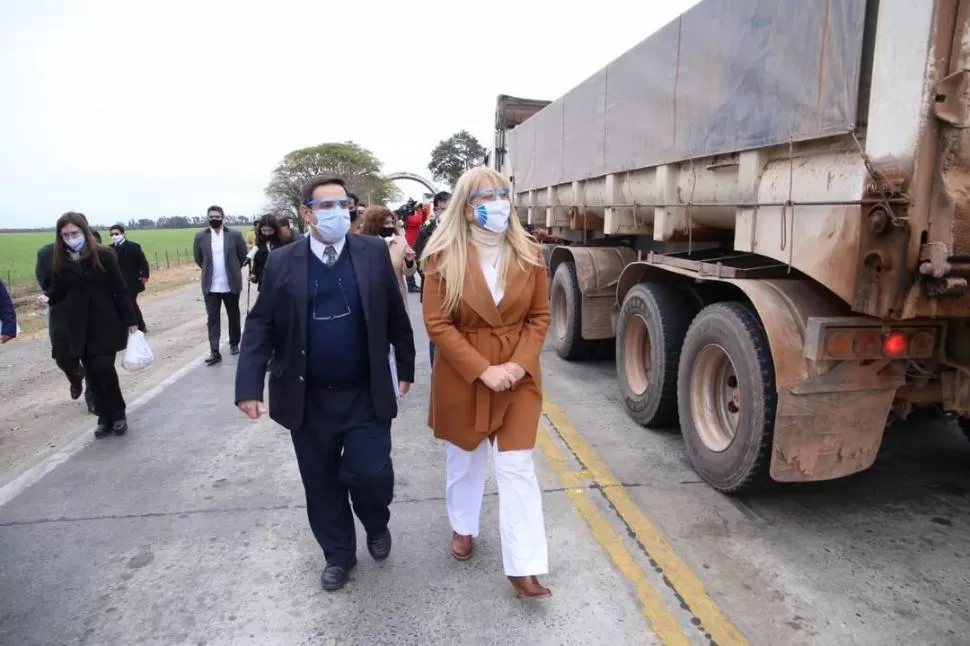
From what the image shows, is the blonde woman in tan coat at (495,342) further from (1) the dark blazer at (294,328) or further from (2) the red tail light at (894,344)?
(2) the red tail light at (894,344)

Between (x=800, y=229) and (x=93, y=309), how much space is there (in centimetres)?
489

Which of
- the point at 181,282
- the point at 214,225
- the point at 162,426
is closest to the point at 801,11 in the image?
the point at 162,426

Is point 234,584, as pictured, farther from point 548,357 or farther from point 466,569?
point 548,357

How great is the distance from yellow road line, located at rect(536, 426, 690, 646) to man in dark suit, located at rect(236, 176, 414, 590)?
116 centimetres

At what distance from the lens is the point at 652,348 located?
4879 millimetres

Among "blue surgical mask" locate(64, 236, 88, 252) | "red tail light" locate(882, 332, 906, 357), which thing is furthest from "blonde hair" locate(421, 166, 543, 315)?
"blue surgical mask" locate(64, 236, 88, 252)

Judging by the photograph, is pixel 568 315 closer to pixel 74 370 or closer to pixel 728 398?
pixel 728 398

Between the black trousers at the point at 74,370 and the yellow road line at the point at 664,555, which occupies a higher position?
the black trousers at the point at 74,370

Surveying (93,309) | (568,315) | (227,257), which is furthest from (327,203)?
(227,257)

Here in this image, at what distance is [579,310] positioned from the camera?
693cm

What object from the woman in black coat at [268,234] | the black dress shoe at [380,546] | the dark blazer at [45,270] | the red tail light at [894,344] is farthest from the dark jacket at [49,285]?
the red tail light at [894,344]

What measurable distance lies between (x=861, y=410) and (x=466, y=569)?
207 centimetres

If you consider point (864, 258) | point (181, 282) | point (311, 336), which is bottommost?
point (181, 282)

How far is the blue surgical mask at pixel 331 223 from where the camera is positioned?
287cm
